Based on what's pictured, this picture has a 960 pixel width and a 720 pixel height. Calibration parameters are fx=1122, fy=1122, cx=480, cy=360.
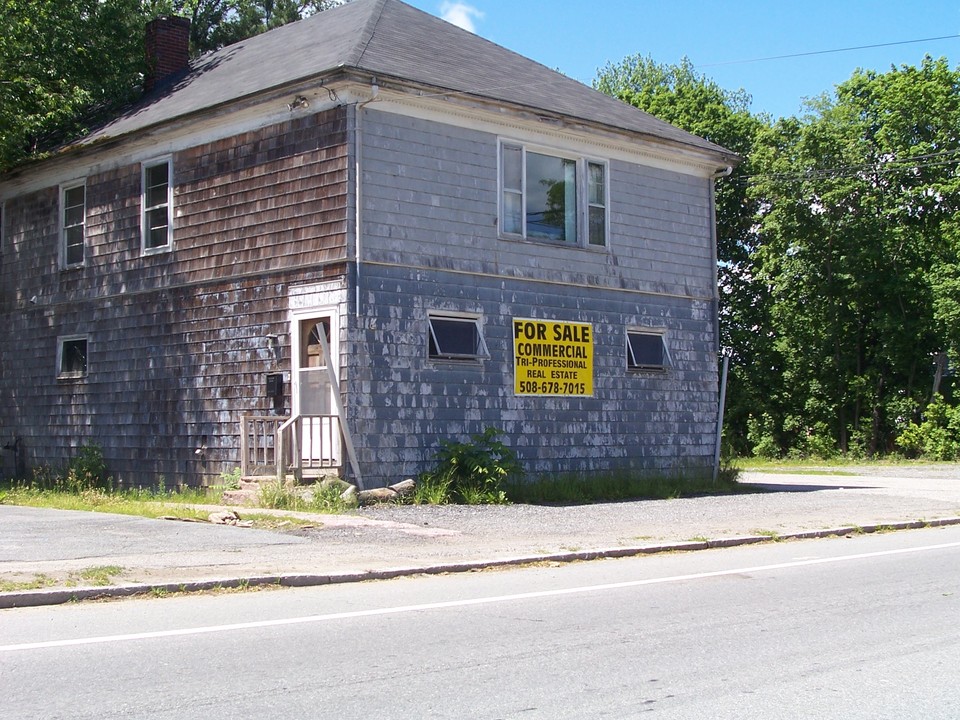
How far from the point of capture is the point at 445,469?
57.3 feet

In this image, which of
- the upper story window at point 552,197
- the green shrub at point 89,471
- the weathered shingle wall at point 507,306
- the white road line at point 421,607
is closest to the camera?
the white road line at point 421,607

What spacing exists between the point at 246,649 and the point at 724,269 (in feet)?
118

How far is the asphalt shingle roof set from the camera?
719 inches

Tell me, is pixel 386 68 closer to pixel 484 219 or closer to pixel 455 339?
pixel 484 219

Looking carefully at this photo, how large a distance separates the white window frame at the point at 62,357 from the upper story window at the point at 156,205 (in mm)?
2568

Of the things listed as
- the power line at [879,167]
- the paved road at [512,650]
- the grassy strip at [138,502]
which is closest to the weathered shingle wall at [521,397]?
the grassy strip at [138,502]

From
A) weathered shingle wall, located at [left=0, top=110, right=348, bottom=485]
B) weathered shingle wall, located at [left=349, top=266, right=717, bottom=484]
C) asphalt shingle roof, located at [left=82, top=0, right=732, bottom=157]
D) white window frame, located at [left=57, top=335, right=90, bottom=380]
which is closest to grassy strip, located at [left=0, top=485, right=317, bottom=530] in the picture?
weathered shingle wall, located at [left=0, top=110, right=348, bottom=485]

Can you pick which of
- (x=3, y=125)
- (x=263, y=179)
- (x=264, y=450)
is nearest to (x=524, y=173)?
(x=263, y=179)

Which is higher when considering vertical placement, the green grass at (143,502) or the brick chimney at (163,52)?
the brick chimney at (163,52)

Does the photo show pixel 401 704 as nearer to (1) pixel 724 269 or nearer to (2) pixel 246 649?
(2) pixel 246 649

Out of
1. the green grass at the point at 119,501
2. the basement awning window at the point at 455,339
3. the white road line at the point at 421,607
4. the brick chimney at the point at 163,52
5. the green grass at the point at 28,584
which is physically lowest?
the white road line at the point at 421,607

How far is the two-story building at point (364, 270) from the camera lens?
57.1ft

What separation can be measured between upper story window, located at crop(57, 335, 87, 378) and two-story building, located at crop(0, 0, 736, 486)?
0.19ft

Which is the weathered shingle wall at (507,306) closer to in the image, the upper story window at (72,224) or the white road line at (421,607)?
the white road line at (421,607)
